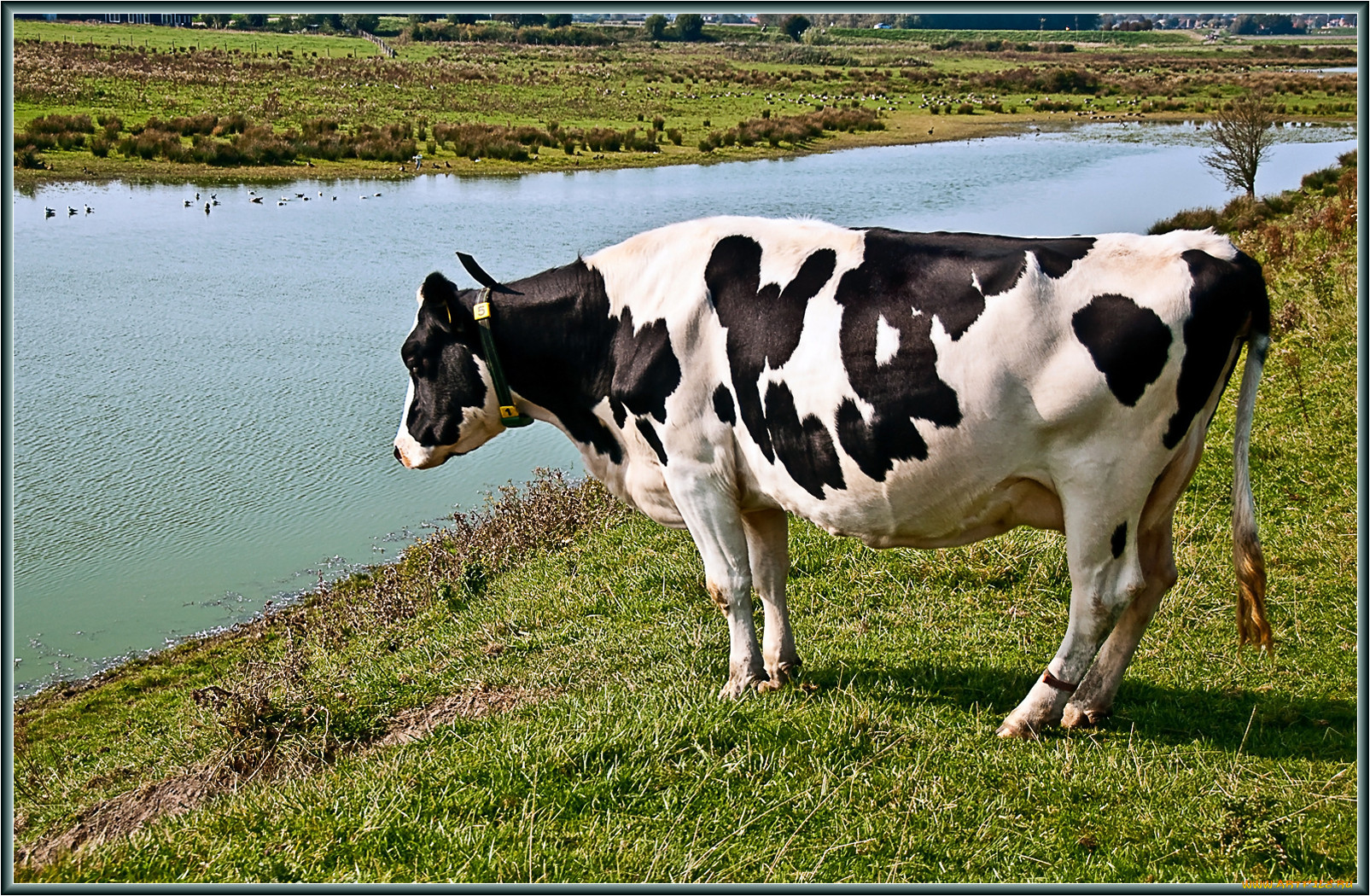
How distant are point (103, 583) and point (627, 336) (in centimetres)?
751

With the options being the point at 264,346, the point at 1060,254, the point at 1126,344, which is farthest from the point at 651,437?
the point at 264,346

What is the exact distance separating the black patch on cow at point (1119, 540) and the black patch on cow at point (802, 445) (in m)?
0.98

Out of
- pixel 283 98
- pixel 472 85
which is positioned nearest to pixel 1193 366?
pixel 283 98

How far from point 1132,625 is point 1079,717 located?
0.41 metres

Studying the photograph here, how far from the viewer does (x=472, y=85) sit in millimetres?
48938

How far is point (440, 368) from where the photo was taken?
18.8 feet

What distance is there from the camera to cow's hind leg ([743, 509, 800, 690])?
5.36m

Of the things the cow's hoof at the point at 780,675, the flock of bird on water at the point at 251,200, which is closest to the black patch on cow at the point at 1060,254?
the cow's hoof at the point at 780,675

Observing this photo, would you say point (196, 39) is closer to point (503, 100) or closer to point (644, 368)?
point (503, 100)

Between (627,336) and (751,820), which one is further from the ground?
(627,336)

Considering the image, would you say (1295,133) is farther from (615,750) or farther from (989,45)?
(989,45)

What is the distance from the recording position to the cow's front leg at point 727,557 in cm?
505

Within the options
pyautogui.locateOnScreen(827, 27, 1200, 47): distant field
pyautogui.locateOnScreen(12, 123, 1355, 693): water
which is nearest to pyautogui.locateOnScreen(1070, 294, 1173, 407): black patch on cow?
pyautogui.locateOnScreen(12, 123, 1355, 693): water

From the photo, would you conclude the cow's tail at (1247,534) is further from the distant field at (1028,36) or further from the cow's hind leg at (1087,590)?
the distant field at (1028,36)
